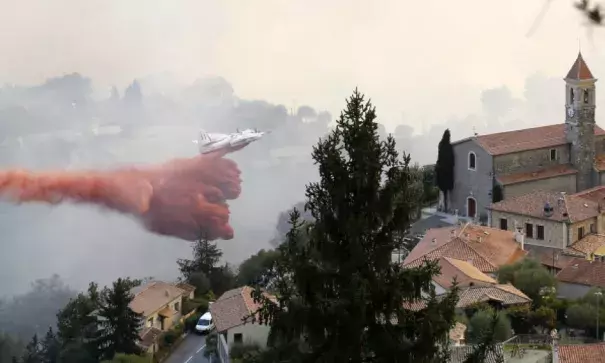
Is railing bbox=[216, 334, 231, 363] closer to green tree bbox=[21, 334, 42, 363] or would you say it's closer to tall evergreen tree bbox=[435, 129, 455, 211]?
green tree bbox=[21, 334, 42, 363]

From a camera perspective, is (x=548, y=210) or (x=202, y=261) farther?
(x=202, y=261)

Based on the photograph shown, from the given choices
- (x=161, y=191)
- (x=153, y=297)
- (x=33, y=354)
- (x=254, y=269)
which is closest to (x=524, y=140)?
(x=254, y=269)

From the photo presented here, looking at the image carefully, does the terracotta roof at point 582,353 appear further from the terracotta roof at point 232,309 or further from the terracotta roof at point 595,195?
the terracotta roof at point 595,195

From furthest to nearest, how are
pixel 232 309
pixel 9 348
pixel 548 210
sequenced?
pixel 9 348, pixel 548 210, pixel 232 309

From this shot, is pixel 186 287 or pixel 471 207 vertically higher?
pixel 471 207

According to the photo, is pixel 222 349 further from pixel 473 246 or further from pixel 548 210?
pixel 548 210

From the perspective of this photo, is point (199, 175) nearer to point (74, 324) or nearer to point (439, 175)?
point (439, 175)

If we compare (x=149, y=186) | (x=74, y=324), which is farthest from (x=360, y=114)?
(x=149, y=186)
